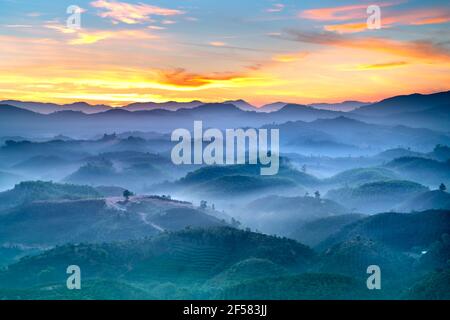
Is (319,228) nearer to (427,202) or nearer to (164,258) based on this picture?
(427,202)

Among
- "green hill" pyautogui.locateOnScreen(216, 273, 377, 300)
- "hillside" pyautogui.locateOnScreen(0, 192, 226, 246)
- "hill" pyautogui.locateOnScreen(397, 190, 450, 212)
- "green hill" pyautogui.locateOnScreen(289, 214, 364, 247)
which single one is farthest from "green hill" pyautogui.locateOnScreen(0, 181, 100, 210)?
"green hill" pyautogui.locateOnScreen(216, 273, 377, 300)

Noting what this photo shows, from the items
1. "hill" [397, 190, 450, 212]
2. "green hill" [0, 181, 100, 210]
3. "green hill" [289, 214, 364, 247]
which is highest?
"green hill" [0, 181, 100, 210]

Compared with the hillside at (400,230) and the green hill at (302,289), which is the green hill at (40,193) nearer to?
the hillside at (400,230)

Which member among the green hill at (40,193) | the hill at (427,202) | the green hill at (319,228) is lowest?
the green hill at (319,228)

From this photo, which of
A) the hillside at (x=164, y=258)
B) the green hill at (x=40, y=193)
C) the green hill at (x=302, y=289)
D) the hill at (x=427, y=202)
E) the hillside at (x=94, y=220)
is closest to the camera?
the green hill at (x=302, y=289)

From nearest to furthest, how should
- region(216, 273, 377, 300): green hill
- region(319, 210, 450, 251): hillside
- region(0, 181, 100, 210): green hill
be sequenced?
region(216, 273, 377, 300): green hill < region(319, 210, 450, 251): hillside < region(0, 181, 100, 210): green hill

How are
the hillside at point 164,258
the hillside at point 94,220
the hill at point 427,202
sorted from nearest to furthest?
the hillside at point 164,258 < the hillside at point 94,220 < the hill at point 427,202

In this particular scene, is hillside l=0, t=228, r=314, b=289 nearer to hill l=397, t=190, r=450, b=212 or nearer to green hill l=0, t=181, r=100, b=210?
green hill l=0, t=181, r=100, b=210

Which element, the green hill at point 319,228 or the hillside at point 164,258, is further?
the green hill at point 319,228

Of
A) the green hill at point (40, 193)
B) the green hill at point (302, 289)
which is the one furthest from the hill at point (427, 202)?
the green hill at point (302, 289)

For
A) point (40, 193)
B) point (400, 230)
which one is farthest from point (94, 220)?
point (400, 230)
